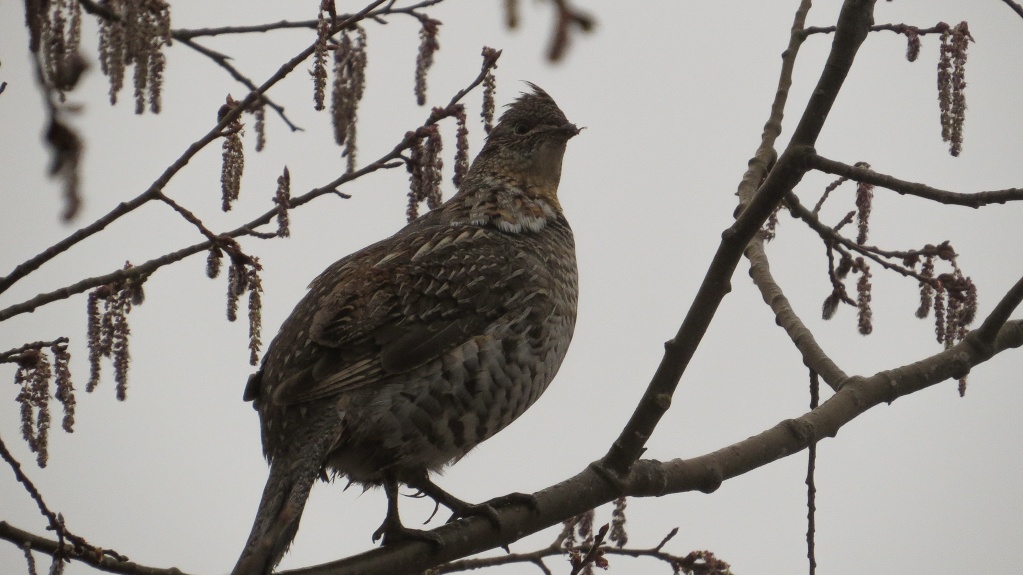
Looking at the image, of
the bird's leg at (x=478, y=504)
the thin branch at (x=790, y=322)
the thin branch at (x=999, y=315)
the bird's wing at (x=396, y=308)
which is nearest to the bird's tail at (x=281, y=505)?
the bird's wing at (x=396, y=308)

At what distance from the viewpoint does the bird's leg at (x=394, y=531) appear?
398 centimetres

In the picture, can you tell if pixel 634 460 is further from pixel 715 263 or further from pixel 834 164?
pixel 834 164

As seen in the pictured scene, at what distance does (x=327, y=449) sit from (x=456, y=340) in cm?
73

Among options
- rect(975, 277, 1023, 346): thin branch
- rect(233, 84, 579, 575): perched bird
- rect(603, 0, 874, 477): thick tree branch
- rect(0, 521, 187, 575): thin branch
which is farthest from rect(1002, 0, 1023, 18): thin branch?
rect(0, 521, 187, 575): thin branch

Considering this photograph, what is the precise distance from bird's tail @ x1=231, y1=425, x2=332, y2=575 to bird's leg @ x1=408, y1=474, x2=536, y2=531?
1.91 ft

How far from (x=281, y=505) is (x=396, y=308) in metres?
1.03

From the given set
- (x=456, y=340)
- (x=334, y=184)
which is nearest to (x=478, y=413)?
(x=456, y=340)

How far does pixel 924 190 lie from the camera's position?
345cm

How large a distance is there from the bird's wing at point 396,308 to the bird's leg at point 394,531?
51 centimetres

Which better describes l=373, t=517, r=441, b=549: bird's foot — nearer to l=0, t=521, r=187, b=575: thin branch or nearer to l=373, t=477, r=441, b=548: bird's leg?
l=373, t=477, r=441, b=548: bird's leg

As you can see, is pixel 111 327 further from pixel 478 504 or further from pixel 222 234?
pixel 478 504

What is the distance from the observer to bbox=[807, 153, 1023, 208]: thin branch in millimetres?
3412

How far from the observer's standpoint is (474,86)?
4094mm

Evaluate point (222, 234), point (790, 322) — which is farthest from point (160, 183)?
point (790, 322)
